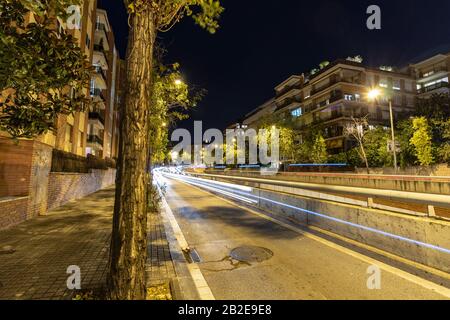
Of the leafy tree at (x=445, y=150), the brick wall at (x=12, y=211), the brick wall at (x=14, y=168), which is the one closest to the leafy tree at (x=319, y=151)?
the leafy tree at (x=445, y=150)

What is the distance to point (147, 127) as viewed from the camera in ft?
11.1

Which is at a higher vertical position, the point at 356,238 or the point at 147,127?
the point at 147,127

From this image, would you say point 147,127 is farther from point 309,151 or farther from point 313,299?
point 309,151

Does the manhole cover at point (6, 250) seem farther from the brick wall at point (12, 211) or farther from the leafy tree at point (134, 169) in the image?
the leafy tree at point (134, 169)

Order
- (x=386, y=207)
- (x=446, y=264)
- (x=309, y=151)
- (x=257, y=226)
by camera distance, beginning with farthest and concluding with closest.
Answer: (x=309, y=151)
(x=257, y=226)
(x=386, y=207)
(x=446, y=264)

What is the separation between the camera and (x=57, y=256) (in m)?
5.27

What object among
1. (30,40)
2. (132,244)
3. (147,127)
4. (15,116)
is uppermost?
(30,40)

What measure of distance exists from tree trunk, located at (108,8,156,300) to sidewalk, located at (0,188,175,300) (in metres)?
0.99

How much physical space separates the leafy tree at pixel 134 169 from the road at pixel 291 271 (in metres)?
1.45

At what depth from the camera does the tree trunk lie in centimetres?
314

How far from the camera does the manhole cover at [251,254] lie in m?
5.45

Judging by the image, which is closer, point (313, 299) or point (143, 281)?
point (143, 281)
